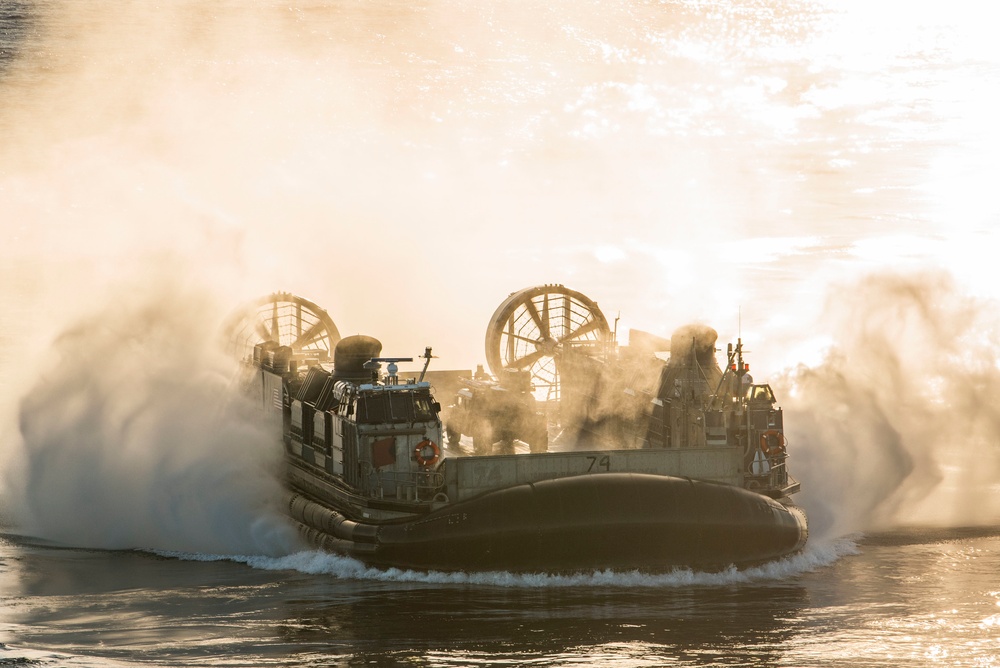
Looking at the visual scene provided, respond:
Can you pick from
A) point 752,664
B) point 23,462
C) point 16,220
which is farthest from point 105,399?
point 16,220

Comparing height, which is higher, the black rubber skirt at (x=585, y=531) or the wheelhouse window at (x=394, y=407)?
the wheelhouse window at (x=394, y=407)

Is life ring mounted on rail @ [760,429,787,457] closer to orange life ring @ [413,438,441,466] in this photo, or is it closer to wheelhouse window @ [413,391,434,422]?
orange life ring @ [413,438,441,466]

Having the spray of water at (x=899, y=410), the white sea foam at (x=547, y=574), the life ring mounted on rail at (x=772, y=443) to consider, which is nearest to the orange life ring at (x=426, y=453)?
the white sea foam at (x=547, y=574)

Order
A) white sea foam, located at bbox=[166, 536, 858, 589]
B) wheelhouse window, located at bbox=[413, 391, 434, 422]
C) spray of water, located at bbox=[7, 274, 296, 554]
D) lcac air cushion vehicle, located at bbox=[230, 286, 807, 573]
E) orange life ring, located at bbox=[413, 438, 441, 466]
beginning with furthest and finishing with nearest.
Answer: spray of water, located at bbox=[7, 274, 296, 554] → wheelhouse window, located at bbox=[413, 391, 434, 422] → orange life ring, located at bbox=[413, 438, 441, 466] → lcac air cushion vehicle, located at bbox=[230, 286, 807, 573] → white sea foam, located at bbox=[166, 536, 858, 589]

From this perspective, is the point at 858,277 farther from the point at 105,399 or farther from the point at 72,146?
the point at 72,146

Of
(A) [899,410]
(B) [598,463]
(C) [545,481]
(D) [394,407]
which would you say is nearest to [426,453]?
(D) [394,407]

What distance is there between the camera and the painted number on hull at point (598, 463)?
24438 mm

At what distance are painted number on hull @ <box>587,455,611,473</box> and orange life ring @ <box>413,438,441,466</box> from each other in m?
2.75

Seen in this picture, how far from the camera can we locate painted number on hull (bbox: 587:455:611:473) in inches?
962

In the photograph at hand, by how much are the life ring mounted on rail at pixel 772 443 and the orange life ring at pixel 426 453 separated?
607cm

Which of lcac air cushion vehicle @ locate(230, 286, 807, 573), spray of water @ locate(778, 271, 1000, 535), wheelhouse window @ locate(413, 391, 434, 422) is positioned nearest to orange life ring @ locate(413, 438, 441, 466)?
lcac air cushion vehicle @ locate(230, 286, 807, 573)

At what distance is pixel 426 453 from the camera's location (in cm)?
2441

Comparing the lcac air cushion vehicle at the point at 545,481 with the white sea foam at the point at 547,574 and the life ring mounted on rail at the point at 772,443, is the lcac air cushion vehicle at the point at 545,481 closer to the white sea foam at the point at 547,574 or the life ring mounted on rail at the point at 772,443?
the life ring mounted on rail at the point at 772,443

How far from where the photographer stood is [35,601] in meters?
21.9
